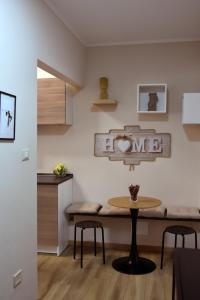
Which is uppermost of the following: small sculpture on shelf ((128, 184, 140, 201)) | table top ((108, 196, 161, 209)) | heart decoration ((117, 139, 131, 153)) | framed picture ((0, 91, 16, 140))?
framed picture ((0, 91, 16, 140))

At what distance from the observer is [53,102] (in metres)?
4.50

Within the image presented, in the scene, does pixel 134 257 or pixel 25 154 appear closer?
pixel 25 154

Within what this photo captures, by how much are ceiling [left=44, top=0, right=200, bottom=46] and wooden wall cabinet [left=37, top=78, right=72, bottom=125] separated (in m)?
0.70

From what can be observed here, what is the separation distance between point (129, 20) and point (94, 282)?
2827 millimetres

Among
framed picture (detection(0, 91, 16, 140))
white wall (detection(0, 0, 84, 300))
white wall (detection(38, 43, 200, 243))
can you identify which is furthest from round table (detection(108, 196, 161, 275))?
framed picture (detection(0, 91, 16, 140))

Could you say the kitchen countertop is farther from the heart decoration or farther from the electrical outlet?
the electrical outlet

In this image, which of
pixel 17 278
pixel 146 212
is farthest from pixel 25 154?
pixel 146 212

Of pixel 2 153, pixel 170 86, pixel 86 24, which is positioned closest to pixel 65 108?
pixel 86 24

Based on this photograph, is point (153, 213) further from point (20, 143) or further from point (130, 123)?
point (20, 143)

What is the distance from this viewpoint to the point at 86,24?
12.4 ft

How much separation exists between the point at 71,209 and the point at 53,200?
0.33 metres

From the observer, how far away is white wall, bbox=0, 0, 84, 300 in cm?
239

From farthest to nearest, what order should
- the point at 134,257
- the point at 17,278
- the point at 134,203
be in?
the point at 134,257, the point at 134,203, the point at 17,278

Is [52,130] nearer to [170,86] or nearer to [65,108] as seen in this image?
[65,108]
